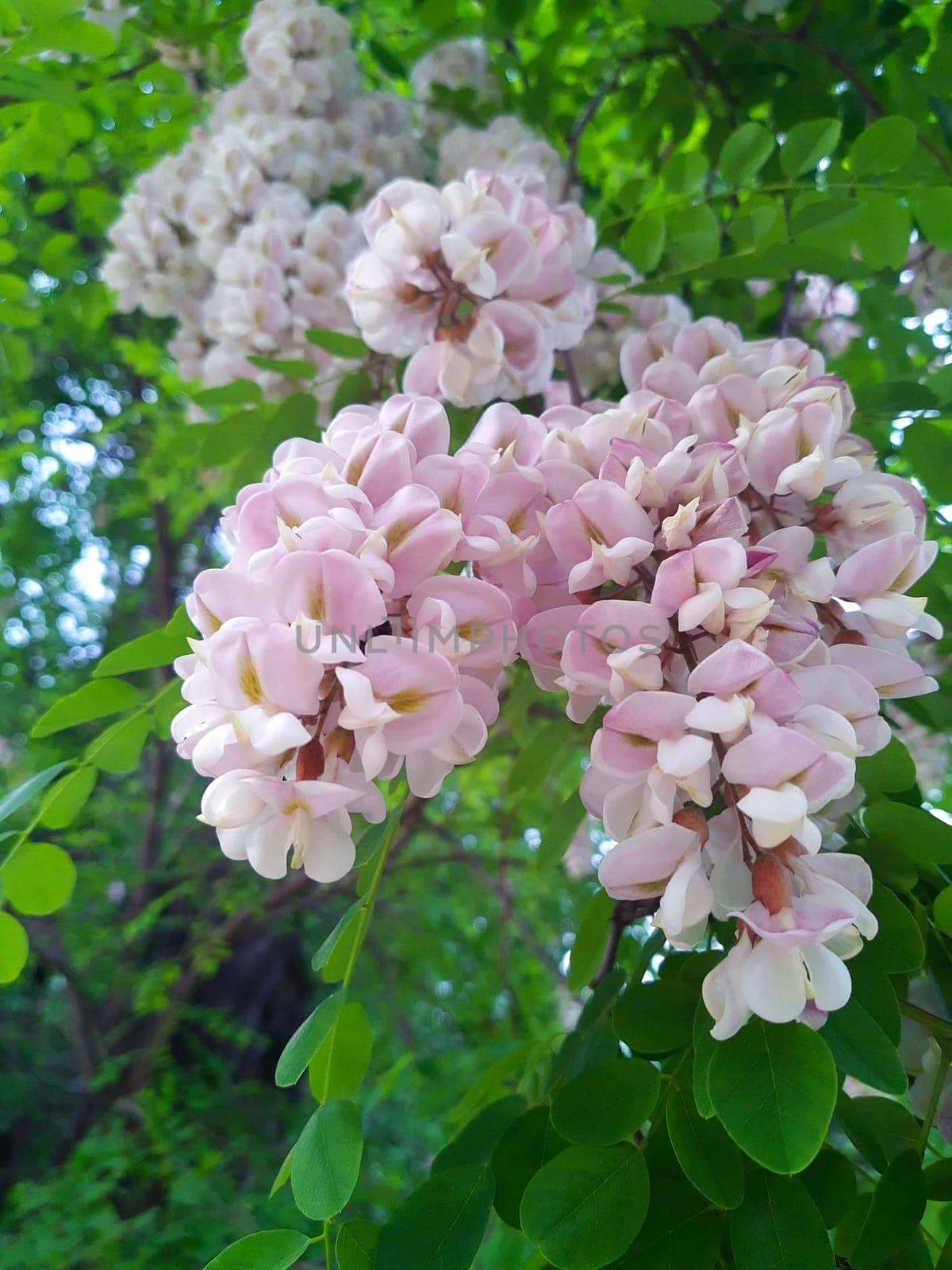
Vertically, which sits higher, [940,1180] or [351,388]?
[351,388]

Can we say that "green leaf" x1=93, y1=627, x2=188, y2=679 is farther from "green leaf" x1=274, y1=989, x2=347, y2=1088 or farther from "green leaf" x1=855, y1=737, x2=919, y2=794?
"green leaf" x1=855, y1=737, x2=919, y2=794

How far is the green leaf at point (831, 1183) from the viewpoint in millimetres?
358

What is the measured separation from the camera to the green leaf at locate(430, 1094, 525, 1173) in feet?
1.34

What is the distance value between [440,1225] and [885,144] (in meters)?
0.63

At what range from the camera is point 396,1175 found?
1.74 meters

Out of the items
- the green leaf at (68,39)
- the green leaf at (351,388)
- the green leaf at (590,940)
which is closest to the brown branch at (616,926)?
the green leaf at (590,940)

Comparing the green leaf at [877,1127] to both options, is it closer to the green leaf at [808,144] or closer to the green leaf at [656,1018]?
the green leaf at [656,1018]

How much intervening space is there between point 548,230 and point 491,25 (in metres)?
0.55

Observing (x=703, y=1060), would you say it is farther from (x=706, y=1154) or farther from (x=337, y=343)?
(x=337, y=343)

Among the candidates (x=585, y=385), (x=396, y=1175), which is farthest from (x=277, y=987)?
(x=585, y=385)

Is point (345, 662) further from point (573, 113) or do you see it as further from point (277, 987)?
point (277, 987)

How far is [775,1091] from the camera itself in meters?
0.30

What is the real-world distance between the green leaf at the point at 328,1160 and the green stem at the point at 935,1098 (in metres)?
0.22

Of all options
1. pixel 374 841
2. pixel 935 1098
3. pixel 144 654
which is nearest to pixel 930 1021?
pixel 935 1098
